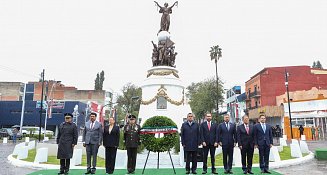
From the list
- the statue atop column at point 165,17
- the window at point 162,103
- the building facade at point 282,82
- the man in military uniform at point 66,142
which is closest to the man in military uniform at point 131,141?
the man in military uniform at point 66,142

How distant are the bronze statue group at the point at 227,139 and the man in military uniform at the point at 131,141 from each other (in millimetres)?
1611

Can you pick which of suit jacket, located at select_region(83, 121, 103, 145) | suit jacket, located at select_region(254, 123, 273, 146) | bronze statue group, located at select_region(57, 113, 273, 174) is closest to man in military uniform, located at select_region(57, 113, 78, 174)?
bronze statue group, located at select_region(57, 113, 273, 174)

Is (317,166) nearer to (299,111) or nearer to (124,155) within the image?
(124,155)

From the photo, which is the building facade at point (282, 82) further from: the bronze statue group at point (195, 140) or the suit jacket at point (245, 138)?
the suit jacket at point (245, 138)

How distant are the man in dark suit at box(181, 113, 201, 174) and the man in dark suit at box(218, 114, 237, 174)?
0.83 meters

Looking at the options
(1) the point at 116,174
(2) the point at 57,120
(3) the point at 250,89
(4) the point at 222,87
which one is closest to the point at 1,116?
(2) the point at 57,120

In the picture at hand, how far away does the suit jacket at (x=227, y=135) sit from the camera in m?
9.34

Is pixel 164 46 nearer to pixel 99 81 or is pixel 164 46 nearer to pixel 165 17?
pixel 165 17

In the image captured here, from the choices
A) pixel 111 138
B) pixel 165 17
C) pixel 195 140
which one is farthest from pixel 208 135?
pixel 165 17

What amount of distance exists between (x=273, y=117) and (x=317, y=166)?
102ft

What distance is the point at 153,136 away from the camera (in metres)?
9.97

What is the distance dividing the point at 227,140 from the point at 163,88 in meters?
9.36

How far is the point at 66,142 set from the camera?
29.2 ft

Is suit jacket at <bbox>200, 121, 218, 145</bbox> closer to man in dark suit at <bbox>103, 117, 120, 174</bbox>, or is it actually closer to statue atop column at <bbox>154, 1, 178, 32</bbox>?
man in dark suit at <bbox>103, 117, 120, 174</bbox>
